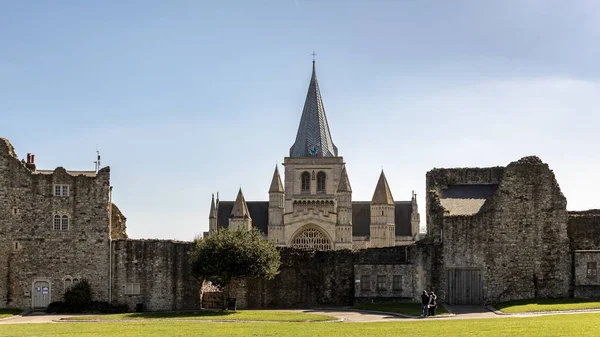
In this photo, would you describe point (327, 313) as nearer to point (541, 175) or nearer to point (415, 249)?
point (415, 249)

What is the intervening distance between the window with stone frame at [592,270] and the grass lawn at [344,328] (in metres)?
13.0

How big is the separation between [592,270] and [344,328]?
20320 mm

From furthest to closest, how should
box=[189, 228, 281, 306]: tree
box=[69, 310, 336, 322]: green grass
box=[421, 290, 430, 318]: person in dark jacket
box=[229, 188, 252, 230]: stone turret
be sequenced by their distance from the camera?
box=[229, 188, 252, 230]: stone turret < box=[189, 228, 281, 306]: tree < box=[69, 310, 336, 322]: green grass < box=[421, 290, 430, 318]: person in dark jacket

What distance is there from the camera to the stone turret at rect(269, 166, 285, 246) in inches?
4803

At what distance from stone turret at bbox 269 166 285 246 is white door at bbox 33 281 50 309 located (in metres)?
66.6

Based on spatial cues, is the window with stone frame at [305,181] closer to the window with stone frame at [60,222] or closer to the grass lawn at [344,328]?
the window with stone frame at [60,222]

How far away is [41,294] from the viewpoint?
2138 inches

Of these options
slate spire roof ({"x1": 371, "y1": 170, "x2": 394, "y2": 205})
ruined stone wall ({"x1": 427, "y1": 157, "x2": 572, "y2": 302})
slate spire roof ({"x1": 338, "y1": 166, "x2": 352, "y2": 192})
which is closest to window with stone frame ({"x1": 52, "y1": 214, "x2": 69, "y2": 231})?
ruined stone wall ({"x1": 427, "y1": 157, "x2": 572, "y2": 302})

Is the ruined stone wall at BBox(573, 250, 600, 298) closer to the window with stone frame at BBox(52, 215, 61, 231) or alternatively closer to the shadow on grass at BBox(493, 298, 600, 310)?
the shadow on grass at BBox(493, 298, 600, 310)

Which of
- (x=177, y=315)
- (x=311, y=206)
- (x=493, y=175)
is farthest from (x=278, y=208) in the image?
(x=177, y=315)

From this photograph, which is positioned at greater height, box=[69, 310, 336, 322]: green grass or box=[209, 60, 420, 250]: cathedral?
box=[209, 60, 420, 250]: cathedral

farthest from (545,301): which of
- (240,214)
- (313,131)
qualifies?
(313,131)

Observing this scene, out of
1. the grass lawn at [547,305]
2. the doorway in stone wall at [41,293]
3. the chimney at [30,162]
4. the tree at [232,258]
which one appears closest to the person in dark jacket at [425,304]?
the grass lawn at [547,305]

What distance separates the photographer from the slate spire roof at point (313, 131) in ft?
455
